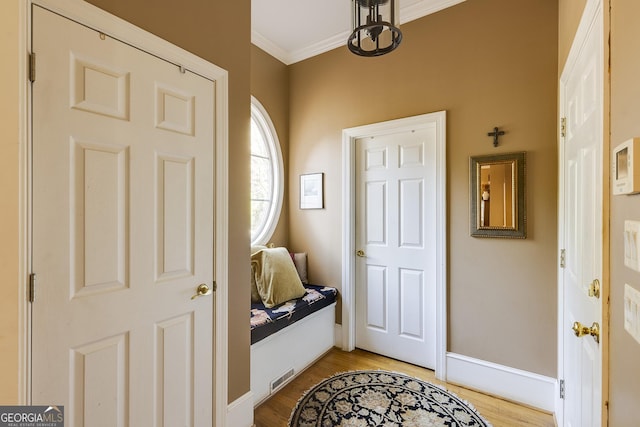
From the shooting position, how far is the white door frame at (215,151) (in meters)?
0.96

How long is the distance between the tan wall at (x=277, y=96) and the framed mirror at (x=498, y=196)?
1858 millimetres

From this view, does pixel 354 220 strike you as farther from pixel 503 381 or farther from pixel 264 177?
pixel 503 381

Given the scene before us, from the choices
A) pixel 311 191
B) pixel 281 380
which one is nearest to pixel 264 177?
pixel 311 191

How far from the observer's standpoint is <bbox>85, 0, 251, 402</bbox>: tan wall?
60.2 inches

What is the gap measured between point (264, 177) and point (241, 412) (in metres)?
2.11

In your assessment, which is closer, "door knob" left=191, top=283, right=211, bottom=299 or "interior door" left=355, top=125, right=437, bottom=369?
"door knob" left=191, top=283, right=211, bottom=299

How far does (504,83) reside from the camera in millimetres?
2105

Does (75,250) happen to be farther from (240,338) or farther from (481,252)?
(481,252)

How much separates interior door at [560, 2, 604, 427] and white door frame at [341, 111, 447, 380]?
762 mm

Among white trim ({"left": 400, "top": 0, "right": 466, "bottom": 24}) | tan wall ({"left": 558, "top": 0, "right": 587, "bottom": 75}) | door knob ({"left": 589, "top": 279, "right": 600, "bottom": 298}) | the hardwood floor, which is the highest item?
white trim ({"left": 400, "top": 0, "right": 466, "bottom": 24})

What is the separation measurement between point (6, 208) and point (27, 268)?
365 millimetres

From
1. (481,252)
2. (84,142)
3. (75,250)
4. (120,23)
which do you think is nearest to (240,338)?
(75,250)

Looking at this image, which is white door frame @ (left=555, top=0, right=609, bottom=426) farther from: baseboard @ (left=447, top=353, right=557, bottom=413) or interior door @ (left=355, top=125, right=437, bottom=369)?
interior door @ (left=355, top=125, right=437, bottom=369)

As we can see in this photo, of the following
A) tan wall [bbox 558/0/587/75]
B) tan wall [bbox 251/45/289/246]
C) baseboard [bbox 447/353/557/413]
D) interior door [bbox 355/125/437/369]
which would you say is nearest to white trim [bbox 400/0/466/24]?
tan wall [bbox 558/0/587/75]
